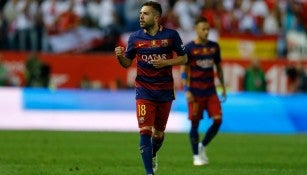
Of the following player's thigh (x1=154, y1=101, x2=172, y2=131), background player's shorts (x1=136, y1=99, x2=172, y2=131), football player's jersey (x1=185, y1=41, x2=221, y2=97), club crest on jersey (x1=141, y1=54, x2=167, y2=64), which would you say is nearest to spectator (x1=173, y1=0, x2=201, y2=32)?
football player's jersey (x1=185, y1=41, x2=221, y2=97)

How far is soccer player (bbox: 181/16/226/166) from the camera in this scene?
16484mm

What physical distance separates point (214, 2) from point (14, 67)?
22.6 feet

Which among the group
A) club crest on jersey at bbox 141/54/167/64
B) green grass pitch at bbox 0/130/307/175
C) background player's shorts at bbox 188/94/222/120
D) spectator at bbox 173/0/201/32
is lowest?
green grass pitch at bbox 0/130/307/175

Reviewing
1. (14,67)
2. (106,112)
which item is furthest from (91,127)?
(14,67)

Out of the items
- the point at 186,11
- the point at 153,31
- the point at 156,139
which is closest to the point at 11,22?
the point at 186,11

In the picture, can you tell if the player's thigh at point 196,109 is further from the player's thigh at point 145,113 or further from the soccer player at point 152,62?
the player's thigh at point 145,113

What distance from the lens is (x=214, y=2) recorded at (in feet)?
99.1

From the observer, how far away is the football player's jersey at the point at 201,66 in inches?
649

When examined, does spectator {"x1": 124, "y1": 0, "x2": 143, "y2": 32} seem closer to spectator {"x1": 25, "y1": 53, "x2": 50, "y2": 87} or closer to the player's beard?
spectator {"x1": 25, "y1": 53, "x2": 50, "y2": 87}

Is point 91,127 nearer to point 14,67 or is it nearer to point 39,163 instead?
point 14,67

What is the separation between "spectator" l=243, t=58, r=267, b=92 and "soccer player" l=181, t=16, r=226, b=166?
11.3 m

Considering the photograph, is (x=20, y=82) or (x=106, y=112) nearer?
(x=106, y=112)

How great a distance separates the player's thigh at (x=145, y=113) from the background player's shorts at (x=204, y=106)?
153 inches

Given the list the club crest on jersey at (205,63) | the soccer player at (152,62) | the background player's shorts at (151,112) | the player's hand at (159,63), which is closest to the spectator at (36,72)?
the club crest on jersey at (205,63)
